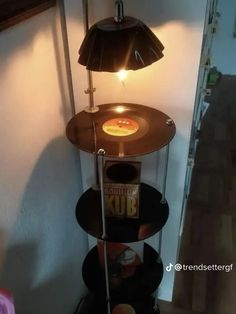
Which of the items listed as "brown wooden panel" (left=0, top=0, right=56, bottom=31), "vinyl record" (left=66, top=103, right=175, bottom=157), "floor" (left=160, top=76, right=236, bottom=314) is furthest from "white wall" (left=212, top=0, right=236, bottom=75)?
"brown wooden panel" (left=0, top=0, right=56, bottom=31)

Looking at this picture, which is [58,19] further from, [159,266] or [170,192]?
[159,266]

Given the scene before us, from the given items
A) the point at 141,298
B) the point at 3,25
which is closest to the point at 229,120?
the point at 141,298

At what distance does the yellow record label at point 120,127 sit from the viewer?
35.3 inches

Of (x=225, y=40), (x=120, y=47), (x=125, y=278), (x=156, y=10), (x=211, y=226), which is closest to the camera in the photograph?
(x=120, y=47)

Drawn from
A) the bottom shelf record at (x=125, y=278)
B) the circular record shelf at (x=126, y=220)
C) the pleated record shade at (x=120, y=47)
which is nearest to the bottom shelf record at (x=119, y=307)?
the bottom shelf record at (x=125, y=278)

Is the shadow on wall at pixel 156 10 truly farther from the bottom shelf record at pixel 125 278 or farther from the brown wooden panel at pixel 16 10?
the bottom shelf record at pixel 125 278

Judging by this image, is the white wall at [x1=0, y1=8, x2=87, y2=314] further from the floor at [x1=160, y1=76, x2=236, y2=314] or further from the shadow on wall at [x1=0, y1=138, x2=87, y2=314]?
the floor at [x1=160, y1=76, x2=236, y2=314]

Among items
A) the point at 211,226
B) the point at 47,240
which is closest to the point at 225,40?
the point at 211,226

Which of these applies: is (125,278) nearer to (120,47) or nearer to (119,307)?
(119,307)

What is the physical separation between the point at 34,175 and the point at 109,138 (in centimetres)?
25

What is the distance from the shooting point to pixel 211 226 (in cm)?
192

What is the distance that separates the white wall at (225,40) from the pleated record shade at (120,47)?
9.68ft

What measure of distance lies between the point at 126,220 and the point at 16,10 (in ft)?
2.14

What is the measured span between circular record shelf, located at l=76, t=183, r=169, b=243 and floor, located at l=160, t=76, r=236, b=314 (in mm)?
699
